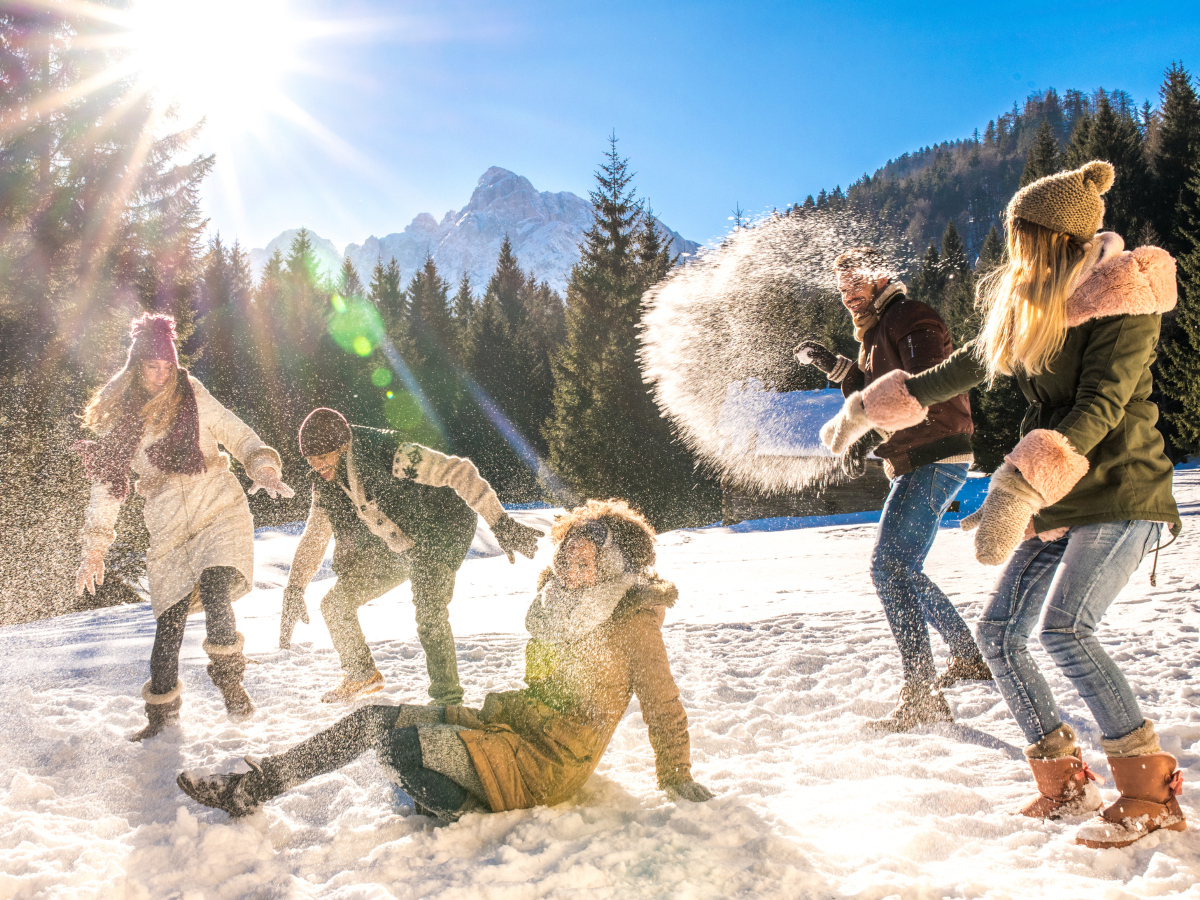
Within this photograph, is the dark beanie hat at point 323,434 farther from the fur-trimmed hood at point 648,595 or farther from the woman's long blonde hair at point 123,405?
the fur-trimmed hood at point 648,595

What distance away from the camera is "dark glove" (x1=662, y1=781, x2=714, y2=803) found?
234 centimetres

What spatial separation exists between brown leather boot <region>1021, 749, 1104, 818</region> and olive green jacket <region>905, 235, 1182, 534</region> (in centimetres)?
75

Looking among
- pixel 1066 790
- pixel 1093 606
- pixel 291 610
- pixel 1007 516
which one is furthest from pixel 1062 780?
pixel 291 610

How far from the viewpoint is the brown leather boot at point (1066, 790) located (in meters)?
2.10

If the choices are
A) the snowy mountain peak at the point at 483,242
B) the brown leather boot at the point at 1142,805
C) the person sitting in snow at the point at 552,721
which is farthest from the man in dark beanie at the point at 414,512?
the snowy mountain peak at the point at 483,242

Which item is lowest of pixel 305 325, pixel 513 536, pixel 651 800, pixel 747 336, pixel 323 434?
pixel 651 800

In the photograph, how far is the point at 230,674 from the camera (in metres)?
3.38

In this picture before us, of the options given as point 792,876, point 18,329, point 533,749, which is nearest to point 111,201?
point 18,329

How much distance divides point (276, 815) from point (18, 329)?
10.2 m

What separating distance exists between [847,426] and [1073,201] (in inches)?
35.5

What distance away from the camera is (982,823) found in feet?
7.06

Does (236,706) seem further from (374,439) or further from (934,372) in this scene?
(934,372)

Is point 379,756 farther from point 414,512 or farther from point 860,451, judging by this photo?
point 860,451

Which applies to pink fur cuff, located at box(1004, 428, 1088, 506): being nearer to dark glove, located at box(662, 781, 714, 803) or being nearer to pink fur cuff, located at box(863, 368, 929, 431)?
pink fur cuff, located at box(863, 368, 929, 431)
